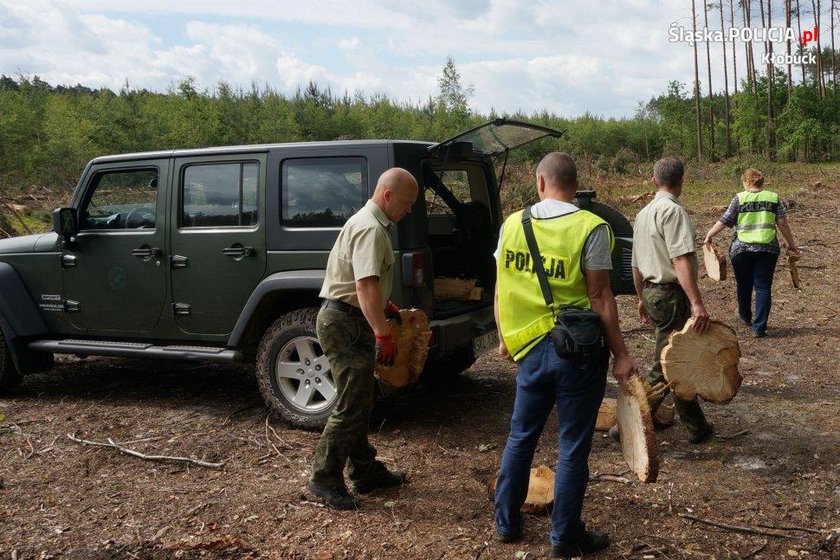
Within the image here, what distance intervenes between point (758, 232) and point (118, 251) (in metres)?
6.11

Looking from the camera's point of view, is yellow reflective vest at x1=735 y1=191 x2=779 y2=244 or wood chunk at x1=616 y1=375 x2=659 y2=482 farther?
yellow reflective vest at x1=735 y1=191 x2=779 y2=244

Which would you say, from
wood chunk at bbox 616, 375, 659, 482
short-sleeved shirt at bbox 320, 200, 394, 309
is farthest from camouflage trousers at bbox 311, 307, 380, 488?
wood chunk at bbox 616, 375, 659, 482

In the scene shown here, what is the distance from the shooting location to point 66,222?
544 centimetres

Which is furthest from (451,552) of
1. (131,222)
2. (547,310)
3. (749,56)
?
(749,56)

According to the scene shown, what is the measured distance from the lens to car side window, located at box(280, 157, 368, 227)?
15.4 feet

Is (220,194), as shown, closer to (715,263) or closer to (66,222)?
(66,222)

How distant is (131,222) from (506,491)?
3653mm

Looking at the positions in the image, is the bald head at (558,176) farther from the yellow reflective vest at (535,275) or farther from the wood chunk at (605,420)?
the wood chunk at (605,420)

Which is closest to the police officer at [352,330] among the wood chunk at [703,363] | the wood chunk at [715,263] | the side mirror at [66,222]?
the wood chunk at [703,363]

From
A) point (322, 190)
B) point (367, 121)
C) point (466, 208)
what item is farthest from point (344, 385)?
point (367, 121)

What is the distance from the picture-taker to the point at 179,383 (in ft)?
20.6

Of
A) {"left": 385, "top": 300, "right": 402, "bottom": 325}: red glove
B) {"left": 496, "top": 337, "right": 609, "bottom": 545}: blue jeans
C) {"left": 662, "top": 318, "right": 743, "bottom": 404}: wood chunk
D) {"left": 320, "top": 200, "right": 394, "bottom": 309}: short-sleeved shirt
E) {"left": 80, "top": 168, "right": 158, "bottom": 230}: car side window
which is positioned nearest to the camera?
{"left": 496, "top": 337, "right": 609, "bottom": 545}: blue jeans

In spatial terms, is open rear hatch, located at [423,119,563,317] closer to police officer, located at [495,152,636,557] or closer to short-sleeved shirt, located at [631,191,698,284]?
short-sleeved shirt, located at [631,191,698,284]

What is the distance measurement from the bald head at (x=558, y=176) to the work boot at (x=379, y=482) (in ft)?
6.13
